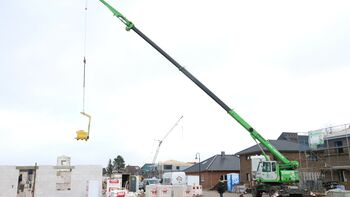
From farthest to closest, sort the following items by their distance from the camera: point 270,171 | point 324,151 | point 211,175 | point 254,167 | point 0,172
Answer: point 211,175 < point 324,151 < point 254,167 < point 270,171 < point 0,172

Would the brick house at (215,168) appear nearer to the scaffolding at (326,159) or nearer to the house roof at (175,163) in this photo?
the scaffolding at (326,159)

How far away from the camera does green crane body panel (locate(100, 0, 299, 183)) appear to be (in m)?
27.2

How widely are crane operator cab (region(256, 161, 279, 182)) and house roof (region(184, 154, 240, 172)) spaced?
95.2ft

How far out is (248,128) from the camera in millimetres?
27141

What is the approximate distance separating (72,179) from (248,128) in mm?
14983

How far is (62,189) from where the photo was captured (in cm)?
2748

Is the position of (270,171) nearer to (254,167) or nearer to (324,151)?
(254,167)

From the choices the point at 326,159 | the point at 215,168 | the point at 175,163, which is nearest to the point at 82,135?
the point at 326,159

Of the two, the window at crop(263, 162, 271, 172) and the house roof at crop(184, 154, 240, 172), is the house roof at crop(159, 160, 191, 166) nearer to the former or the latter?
the house roof at crop(184, 154, 240, 172)

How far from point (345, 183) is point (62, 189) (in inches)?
1035

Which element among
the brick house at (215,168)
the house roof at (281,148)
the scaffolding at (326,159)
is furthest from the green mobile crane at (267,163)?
the brick house at (215,168)

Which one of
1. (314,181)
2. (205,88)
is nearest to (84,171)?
(205,88)

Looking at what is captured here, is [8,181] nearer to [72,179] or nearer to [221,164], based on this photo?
[72,179]

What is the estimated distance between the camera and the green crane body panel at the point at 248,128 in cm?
2716
